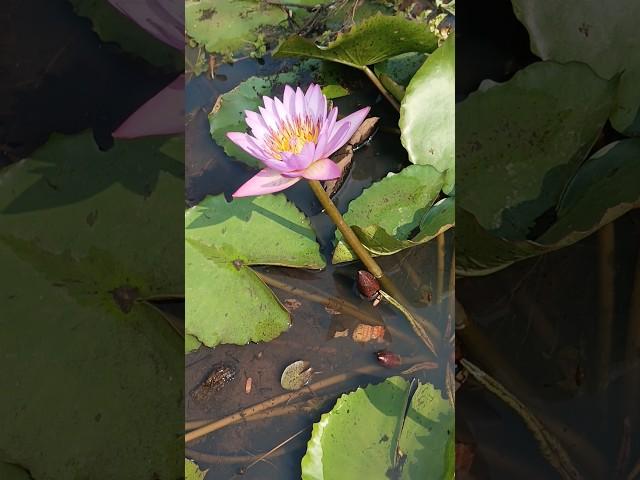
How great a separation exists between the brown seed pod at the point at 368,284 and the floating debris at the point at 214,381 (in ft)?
0.65

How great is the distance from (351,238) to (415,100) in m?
0.18

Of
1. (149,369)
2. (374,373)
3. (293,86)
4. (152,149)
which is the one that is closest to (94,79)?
(152,149)

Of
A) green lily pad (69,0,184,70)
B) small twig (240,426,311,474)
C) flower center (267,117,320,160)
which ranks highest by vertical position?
green lily pad (69,0,184,70)

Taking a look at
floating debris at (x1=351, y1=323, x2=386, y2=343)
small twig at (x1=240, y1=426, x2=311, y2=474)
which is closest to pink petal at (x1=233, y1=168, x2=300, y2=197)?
floating debris at (x1=351, y1=323, x2=386, y2=343)

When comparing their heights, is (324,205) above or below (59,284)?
above

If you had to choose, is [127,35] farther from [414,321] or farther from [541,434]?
[541,434]

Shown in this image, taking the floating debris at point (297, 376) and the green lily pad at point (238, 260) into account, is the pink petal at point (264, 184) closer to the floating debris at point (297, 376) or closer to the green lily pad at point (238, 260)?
the green lily pad at point (238, 260)

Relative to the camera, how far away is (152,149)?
0.80 m

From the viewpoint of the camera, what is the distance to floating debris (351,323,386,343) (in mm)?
768

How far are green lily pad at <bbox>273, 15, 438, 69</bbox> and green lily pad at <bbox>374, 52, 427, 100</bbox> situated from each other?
12 mm

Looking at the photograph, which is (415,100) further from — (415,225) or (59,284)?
(59,284)

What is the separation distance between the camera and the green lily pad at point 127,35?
0.80 meters

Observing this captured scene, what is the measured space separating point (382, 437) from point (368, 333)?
0.13 metres

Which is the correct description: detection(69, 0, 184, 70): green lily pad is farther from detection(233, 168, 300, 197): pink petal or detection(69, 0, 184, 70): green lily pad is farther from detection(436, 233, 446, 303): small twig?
detection(436, 233, 446, 303): small twig
